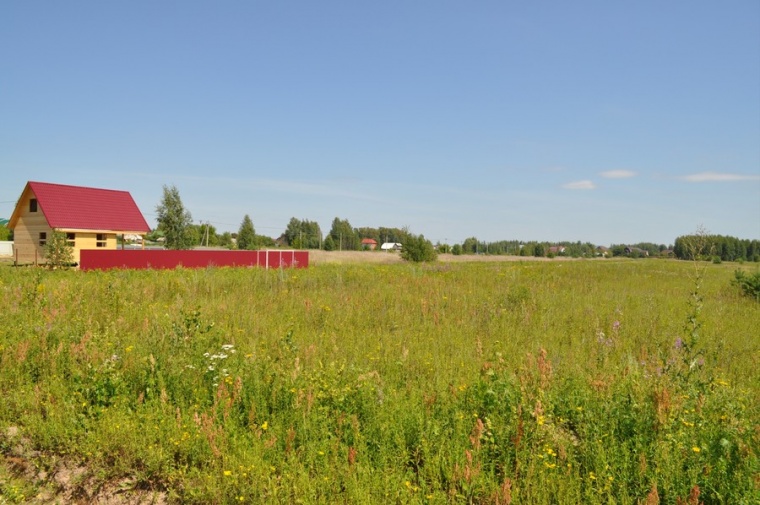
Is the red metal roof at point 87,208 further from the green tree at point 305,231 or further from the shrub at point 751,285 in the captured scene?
the green tree at point 305,231

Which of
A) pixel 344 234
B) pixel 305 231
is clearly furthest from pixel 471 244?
pixel 305 231

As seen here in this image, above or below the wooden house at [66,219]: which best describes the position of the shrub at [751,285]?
below

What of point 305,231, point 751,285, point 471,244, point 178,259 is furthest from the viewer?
point 471,244

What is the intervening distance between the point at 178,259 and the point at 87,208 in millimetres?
13667

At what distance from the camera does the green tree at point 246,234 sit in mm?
71750

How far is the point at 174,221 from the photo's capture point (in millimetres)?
41219

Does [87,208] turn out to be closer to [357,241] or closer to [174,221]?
[174,221]

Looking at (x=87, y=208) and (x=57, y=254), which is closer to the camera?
(x=57, y=254)

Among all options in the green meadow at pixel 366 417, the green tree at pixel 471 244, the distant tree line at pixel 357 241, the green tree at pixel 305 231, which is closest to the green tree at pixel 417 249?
the distant tree line at pixel 357 241

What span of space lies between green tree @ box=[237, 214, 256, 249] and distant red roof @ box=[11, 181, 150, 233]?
34067 millimetres

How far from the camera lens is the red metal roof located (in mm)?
31922

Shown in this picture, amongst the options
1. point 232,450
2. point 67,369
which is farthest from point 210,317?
point 232,450

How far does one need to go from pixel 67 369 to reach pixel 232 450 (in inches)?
128

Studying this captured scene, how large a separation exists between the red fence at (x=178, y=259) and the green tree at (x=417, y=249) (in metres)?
11.9
